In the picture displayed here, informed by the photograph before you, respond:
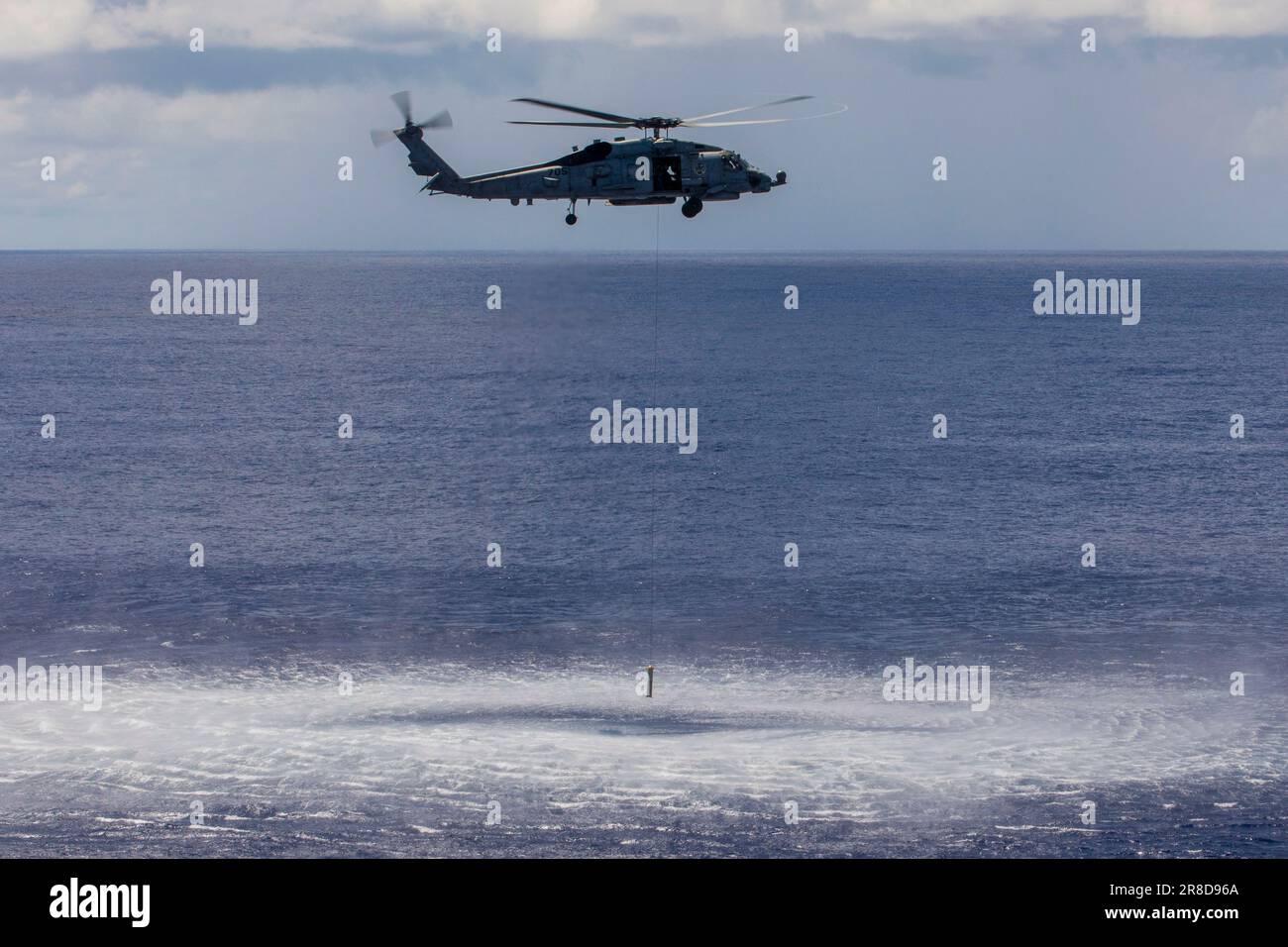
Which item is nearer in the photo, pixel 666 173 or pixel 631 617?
pixel 666 173

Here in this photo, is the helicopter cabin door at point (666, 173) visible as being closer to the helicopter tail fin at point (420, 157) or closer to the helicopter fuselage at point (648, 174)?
the helicopter fuselage at point (648, 174)

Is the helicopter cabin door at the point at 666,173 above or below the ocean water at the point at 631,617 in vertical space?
above

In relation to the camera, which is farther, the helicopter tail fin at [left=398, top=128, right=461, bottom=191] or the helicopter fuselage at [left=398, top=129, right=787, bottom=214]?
the helicopter tail fin at [left=398, top=128, right=461, bottom=191]

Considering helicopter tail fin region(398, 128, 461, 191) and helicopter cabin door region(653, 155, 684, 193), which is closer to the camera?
helicopter cabin door region(653, 155, 684, 193)

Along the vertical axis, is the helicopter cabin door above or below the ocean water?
above

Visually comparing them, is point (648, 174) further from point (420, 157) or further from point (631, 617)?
point (631, 617)

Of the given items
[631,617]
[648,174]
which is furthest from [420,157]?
[631,617]

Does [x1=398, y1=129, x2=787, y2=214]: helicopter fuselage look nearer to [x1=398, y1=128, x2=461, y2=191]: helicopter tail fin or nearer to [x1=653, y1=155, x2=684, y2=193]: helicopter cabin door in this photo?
[x1=653, y1=155, x2=684, y2=193]: helicopter cabin door

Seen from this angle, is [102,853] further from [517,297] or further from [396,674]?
[517,297]
